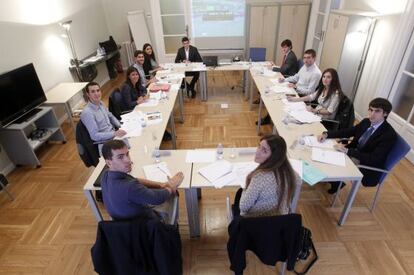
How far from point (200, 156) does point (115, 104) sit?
65.9 inches

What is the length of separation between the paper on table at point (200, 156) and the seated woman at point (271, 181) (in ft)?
2.28

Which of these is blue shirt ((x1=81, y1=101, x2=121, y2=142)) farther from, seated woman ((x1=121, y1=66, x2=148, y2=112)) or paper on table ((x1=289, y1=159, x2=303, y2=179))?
paper on table ((x1=289, y1=159, x2=303, y2=179))

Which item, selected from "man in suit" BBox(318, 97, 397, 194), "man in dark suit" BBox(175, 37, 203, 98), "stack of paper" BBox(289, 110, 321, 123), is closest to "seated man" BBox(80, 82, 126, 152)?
"stack of paper" BBox(289, 110, 321, 123)

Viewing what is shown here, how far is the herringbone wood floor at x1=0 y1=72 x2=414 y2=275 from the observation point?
2.32 m

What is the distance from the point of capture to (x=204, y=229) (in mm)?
2645

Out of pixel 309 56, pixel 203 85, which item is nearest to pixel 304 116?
pixel 309 56

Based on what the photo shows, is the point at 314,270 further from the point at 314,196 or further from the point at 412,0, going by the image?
the point at 412,0

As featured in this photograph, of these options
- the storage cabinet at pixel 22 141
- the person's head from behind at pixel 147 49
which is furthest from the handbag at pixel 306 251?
the person's head from behind at pixel 147 49

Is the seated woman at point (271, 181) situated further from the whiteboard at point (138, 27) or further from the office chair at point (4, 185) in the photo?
the whiteboard at point (138, 27)

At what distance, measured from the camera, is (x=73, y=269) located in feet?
7.63

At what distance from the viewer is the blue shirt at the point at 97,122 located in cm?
276

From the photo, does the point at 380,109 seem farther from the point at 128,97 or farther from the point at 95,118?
the point at 128,97

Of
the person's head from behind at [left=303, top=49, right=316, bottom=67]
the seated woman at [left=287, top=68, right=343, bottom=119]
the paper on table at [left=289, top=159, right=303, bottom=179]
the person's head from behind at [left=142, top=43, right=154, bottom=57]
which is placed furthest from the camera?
the person's head from behind at [left=142, top=43, right=154, bottom=57]

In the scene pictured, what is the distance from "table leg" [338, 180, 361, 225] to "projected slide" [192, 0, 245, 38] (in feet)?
18.8
